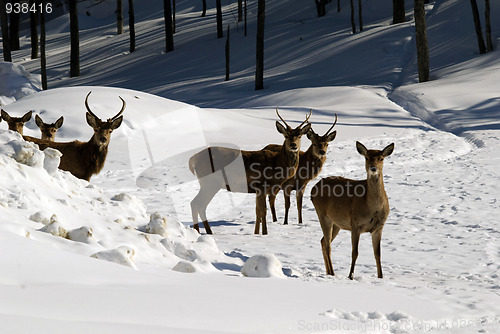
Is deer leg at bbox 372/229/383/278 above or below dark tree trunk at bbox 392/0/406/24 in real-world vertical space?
below

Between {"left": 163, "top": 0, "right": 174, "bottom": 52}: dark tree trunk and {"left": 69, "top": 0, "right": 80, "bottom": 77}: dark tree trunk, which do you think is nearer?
{"left": 69, "top": 0, "right": 80, "bottom": 77}: dark tree trunk

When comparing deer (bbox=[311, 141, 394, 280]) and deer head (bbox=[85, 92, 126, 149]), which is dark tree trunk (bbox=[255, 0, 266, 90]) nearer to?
deer head (bbox=[85, 92, 126, 149])

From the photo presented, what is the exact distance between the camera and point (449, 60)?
30.8 metres

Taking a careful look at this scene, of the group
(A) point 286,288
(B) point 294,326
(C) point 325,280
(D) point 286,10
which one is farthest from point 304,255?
(D) point 286,10

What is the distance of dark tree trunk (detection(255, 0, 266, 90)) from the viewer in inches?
1123

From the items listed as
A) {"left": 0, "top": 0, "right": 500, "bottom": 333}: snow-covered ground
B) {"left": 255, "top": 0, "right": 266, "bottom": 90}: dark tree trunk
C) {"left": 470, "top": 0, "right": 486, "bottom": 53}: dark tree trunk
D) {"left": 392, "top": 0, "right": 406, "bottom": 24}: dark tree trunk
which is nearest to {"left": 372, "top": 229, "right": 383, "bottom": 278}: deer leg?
{"left": 0, "top": 0, "right": 500, "bottom": 333}: snow-covered ground

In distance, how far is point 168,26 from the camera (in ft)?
127

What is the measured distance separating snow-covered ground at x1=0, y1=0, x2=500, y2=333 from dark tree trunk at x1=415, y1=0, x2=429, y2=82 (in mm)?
751

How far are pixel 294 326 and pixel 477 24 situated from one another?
27.6 m

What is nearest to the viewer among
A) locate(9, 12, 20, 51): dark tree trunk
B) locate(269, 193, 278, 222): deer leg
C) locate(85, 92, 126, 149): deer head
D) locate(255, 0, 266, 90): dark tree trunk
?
locate(85, 92, 126, 149): deer head

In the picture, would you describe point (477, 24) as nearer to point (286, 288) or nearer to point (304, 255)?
point (304, 255)

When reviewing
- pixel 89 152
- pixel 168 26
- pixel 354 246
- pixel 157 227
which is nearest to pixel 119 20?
pixel 168 26

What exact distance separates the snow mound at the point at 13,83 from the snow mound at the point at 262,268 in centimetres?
2185

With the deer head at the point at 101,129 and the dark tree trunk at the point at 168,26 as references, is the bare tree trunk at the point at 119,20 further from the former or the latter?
the deer head at the point at 101,129
